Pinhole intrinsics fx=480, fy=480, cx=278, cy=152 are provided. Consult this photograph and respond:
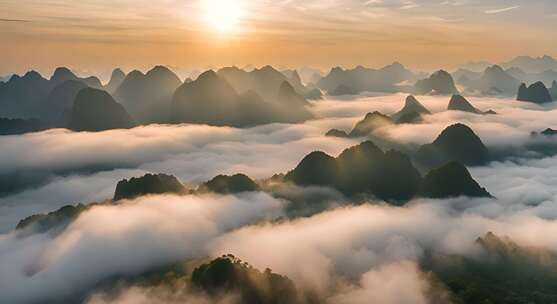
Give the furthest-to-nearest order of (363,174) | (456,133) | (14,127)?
(14,127)
(456,133)
(363,174)

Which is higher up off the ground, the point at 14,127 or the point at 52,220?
the point at 14,127

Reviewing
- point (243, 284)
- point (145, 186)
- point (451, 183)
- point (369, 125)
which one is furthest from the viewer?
point (369, 125)

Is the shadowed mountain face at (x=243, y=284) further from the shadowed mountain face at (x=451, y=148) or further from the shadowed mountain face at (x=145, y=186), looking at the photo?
the shadowed mountain face at (x=451, y=148)

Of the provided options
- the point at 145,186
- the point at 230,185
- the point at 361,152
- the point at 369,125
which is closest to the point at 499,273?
the point at 361,152

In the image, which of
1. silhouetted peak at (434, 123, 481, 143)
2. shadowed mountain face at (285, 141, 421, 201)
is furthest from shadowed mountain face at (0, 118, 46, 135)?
silhouetted peak at (434, 123, 481, 143)

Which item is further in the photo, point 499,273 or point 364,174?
point 364,174

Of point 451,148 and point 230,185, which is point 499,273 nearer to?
point 230,185

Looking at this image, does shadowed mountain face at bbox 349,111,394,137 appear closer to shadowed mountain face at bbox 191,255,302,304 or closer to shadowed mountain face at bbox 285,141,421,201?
shadowed mountain face at bbox 285,141,421,201
